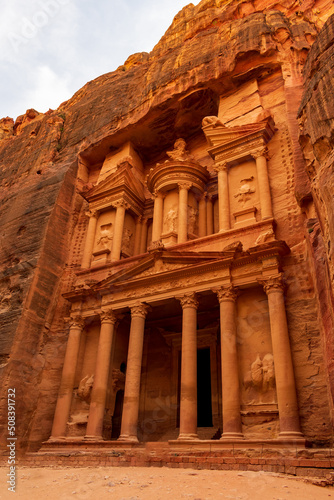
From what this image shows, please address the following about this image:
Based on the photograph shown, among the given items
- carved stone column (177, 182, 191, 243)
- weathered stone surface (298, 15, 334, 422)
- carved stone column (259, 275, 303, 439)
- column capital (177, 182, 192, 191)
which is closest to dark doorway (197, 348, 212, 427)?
carved stone column (259, 275, 303, 439)

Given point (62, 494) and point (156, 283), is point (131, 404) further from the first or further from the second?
point (62, 494)

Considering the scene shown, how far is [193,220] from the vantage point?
56.5 ft

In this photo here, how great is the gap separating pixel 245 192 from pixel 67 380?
9732mm

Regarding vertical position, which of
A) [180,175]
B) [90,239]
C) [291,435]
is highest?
[180,175]

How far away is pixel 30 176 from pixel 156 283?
1258 cm

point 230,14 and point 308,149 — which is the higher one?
point 230,14

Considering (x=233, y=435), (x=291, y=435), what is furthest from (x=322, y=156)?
(x=233, y=435)

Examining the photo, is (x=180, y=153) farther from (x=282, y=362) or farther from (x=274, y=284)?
(x=282, y=362)

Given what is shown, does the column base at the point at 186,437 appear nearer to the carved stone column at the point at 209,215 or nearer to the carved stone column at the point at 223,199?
the carved stone column at the point at 223,199

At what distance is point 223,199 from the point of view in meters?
15.6

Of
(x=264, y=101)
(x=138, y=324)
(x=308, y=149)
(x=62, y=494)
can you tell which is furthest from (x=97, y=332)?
(x=264, y=101)

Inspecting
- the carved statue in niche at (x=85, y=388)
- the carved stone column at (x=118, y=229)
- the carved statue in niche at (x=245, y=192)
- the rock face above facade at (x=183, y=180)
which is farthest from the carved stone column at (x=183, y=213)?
the carved statue in niche at (x=85, y=388)

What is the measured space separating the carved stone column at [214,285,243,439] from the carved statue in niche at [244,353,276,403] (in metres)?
0.41

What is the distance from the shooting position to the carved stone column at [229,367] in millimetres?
10820
